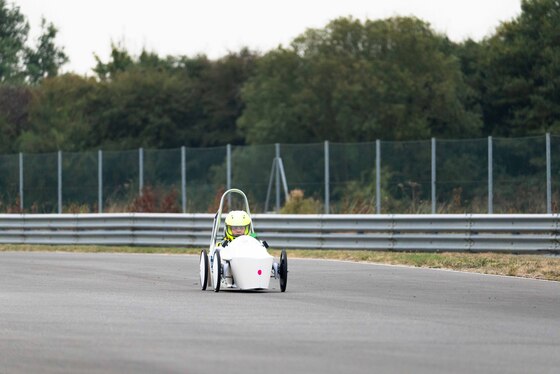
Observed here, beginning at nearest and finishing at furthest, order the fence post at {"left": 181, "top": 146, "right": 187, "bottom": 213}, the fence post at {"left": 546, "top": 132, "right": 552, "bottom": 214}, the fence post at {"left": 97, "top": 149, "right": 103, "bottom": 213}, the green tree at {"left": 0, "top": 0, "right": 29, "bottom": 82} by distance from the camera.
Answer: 1. the fence post at {"left": 546, "top": 132, "right": 552, "bottom": 214}
2. the fence post at {"left": 181, "top": 146, "right": 187, "bottom": 213}
3. the fence post at {"left": 97, "top": 149, "right": 103, "bottom": 213}
4. the green tree at {"left": 0, "top": 0, "right": 29, "bottom": 82}

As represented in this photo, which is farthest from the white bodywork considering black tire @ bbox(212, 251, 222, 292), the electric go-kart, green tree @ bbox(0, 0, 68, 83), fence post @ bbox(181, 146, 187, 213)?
green tree @ bbox(0, 0, 68, 83)

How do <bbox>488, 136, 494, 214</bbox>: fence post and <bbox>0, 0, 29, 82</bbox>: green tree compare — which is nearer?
<bbox>488, 136, 494, 214</bbox>: fence post

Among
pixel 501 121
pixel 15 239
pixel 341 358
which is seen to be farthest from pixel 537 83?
pixel 341 358

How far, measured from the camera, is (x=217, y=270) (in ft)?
63.4

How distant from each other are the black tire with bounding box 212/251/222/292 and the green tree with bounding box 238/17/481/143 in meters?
44.8

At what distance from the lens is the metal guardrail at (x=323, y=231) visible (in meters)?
29.3

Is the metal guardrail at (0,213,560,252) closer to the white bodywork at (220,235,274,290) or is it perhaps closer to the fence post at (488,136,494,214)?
the fence post at (488,136,494,214)

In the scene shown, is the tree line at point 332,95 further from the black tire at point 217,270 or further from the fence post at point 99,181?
the black tire at point 217,270

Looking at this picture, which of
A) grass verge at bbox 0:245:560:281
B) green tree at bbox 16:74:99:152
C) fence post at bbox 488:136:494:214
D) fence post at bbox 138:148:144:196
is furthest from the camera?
green tree at bbox 16:74:99:152

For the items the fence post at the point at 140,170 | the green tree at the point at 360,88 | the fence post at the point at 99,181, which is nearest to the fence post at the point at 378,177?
the fence post at the point at 140,170

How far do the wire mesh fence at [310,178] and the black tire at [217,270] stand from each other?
1583cm

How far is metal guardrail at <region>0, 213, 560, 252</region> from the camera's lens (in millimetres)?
29281

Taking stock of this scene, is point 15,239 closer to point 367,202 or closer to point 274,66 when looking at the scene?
point 367,202

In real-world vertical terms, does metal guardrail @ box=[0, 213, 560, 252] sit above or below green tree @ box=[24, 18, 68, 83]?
below
